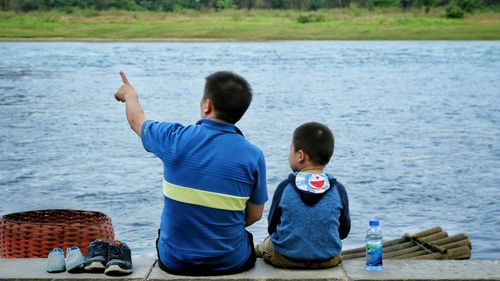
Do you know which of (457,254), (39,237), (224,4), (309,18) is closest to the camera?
(39,237)

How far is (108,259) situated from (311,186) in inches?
40.5

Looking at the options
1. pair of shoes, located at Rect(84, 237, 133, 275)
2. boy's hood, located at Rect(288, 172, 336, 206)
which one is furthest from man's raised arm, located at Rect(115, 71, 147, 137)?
boy's hood, located at Rect(288, 172, 336, 206)

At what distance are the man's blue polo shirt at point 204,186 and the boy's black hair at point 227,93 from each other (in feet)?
0.25

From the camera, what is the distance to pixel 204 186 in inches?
187

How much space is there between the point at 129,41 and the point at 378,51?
16.6 metres

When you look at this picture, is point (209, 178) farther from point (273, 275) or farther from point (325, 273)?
point (325, 273)

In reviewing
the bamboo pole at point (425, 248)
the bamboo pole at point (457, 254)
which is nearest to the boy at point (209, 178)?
the bamboo pole at point (425, 248)

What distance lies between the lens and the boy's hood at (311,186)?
16.1 feet

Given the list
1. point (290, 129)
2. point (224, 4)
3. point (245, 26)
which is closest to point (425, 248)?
point (290, 129)

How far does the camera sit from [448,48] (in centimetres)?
5103

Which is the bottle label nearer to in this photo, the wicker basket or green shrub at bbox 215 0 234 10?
the wicker basket

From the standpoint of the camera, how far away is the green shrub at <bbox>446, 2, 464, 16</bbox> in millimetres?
64250

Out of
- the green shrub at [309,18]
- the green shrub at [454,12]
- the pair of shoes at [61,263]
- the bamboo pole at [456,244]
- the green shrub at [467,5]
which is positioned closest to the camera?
the pair of shoes at [61,263]

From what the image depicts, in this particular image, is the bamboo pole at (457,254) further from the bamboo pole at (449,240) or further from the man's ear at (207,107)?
the man's ear at (207,107)
